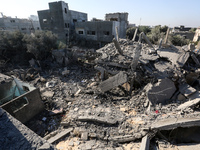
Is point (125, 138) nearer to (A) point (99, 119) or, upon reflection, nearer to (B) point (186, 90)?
(A) point (99, 119)

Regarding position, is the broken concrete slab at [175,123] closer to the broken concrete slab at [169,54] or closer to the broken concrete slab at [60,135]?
the broken concrete slab at [60,135]

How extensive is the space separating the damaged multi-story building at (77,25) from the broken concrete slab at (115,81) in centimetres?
1157

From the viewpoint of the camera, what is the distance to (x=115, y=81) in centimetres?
608

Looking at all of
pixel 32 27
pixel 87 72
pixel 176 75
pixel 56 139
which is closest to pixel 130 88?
pixel 176 75

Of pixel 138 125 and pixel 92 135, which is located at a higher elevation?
pixel 138 125

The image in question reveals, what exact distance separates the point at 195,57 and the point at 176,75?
2470mm

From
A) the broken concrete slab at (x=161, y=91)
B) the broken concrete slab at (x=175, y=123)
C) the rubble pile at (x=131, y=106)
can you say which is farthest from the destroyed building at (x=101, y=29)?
the broken concrete slab at (x=175, y=123)

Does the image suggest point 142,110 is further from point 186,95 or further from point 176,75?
point 176,75

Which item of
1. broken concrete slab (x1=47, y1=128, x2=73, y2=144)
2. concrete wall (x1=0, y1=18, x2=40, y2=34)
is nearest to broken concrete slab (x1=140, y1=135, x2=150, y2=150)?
broken concrete slab (x1=47, y1=128, x2=73, y2=144)

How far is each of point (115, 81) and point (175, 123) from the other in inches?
131

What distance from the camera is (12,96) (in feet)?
21.1

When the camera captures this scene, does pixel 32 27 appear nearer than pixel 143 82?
No

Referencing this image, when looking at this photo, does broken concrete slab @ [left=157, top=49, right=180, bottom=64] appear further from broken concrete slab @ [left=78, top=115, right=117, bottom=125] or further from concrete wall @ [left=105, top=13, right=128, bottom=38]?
concrete wall @ [left=105, top=13, right=128, bottom=38]

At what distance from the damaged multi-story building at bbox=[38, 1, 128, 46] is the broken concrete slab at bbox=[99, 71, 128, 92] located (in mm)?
11573
